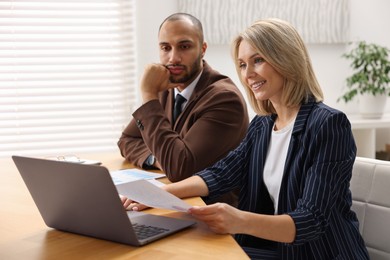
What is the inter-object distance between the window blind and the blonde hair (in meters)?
2.10

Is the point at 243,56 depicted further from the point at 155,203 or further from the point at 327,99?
the point at 327,99

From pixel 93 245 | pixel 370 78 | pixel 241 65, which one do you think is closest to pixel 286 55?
pixel 241 65

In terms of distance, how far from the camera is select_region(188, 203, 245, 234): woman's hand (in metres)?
1.43

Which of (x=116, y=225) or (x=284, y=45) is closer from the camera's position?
(x=116, y=225)

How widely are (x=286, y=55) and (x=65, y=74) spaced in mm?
2253

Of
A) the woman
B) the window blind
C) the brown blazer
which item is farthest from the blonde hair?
the window blind

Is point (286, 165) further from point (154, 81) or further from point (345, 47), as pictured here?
point (345, 47)

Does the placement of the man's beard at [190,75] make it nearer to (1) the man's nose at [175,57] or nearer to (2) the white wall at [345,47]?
(1) the man's nose at [175,57]

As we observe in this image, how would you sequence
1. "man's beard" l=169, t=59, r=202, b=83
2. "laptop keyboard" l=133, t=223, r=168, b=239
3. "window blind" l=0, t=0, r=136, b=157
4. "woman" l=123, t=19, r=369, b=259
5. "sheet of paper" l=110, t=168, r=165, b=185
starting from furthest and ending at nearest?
1. "window blind" l=0, t=0, r=136, b=157
2. "man's beard" l=169, t=59, r=202, b=83
3. "sheet of paper" l=110, t=168, r=165, b=185
4. "woman" l=123, t=19, r=369, b=259
5. "laptop keyboard" l=133, t=223, r=168, b=239

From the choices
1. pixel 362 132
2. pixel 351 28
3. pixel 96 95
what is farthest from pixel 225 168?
pixel 351 28

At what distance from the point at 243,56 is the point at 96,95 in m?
2.12

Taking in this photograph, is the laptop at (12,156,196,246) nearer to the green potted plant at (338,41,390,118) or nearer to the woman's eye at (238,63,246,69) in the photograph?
the woman's eye at (238,63,246,69)

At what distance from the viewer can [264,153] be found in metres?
1.93

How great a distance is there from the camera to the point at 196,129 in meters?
2.27
